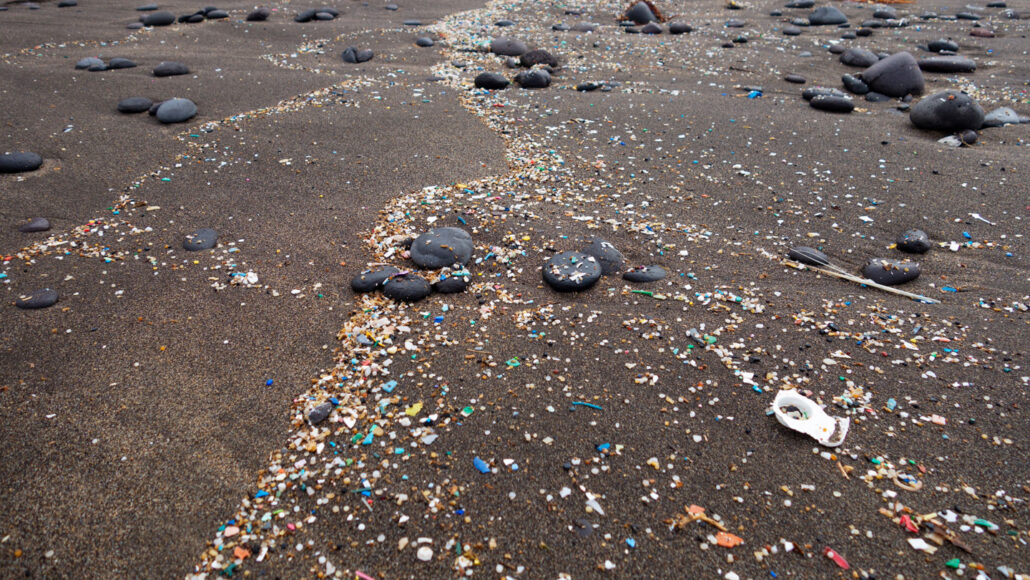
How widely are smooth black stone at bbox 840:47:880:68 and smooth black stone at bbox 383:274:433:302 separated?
234 inches

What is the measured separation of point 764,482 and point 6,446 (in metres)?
2.76

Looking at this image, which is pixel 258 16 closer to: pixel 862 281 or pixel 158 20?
pixel 158 20

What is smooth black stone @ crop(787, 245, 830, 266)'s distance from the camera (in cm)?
328

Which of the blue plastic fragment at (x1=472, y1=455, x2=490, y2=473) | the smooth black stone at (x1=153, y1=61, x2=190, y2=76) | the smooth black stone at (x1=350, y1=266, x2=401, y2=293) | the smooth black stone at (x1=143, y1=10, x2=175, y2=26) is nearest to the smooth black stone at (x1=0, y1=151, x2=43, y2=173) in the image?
the smooth black stone at (x1=153, y1=61, x2=190, y2=76)

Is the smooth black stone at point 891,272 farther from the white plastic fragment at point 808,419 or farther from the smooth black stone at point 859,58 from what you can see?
the smooth black stone at point 859,58

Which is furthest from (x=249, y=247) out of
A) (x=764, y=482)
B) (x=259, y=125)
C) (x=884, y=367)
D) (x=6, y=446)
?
(x=884, y=367)

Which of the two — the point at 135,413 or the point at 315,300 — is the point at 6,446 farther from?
the point at 315,300

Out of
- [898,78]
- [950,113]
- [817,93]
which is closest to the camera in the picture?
[950,113]

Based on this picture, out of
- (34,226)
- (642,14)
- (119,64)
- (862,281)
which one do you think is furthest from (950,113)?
(119,64)

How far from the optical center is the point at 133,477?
82.2 inches

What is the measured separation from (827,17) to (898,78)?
3033mm

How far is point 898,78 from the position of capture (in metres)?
5.61

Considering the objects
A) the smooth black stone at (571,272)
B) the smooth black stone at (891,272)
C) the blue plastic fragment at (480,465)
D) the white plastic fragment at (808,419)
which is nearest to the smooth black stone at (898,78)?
the smooth black stone at (891,272)

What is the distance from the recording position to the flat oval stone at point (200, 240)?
130 inches
